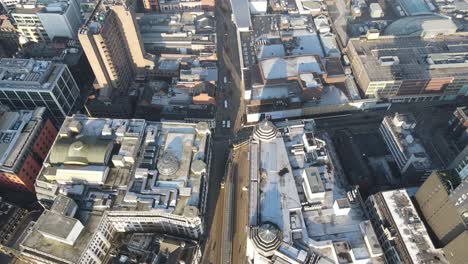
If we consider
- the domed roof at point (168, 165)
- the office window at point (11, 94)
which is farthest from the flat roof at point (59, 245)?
the office window at point (11, 94)

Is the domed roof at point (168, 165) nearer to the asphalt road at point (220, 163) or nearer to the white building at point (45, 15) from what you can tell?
the asphalt road at point (220, 163)

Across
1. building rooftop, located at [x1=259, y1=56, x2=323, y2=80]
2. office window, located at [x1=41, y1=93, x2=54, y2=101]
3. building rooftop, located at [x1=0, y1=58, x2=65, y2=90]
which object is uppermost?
building rooftop, located at [x1=259, y1=56, x2=323, y2=80]

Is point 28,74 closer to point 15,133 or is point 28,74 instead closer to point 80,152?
point 15,133

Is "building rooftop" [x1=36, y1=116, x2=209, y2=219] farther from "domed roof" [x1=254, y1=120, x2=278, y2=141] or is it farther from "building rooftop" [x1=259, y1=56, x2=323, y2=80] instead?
"building rooftop" [x1=259, y1=56, x2=323, y2=80]

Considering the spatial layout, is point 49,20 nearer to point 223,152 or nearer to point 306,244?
point 223,152

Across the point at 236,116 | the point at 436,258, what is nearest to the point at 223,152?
the point at 236,116

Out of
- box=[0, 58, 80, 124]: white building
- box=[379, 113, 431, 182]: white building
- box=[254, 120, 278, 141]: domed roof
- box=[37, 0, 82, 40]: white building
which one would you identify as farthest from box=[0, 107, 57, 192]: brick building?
box=[379, 113, 431, 182]: white building

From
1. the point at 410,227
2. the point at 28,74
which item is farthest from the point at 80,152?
the point at 410,227
